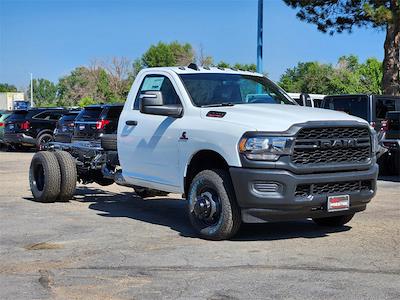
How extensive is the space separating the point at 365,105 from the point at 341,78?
47.1 m

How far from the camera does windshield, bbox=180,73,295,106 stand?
7.95 metres

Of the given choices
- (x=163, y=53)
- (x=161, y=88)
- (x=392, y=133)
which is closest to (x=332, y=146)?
(x=161, y=88)

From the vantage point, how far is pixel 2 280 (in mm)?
5594

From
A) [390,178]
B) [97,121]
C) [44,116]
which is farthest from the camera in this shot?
[44,116]

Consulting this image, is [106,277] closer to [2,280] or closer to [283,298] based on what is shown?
[2,280]

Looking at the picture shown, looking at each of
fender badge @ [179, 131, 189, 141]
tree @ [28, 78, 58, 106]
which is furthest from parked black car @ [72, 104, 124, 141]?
tree @ [28, 78, 58, 106]

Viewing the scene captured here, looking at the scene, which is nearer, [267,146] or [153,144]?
[267,146]

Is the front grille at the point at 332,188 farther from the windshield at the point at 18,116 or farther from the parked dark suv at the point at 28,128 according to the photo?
the windshield at the point at 18,116

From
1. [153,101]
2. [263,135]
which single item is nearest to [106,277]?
[263,135]

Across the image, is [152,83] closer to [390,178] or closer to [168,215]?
[168,215]

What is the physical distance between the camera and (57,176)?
10281 millimetres

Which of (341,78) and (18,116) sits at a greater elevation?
(341,78)

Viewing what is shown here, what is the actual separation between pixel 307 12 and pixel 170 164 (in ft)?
62.6

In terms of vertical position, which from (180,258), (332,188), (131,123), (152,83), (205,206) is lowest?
(180,258)
